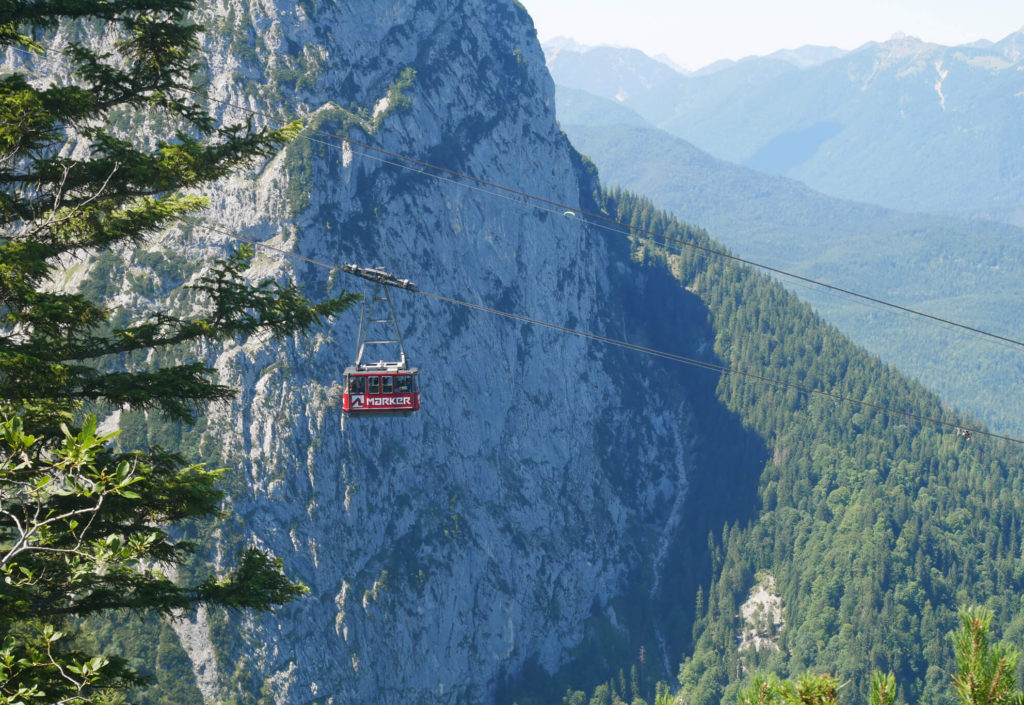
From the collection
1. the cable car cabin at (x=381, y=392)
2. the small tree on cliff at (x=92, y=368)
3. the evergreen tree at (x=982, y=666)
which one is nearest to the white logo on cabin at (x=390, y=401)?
the cable car cabin at (x=381, y=392)

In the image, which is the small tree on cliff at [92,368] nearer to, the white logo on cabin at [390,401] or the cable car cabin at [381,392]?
the cable car cabin at [381,392]

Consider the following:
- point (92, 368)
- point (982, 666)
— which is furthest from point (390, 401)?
point (982, 666)

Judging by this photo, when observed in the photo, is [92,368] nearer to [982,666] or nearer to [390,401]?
[982,666]

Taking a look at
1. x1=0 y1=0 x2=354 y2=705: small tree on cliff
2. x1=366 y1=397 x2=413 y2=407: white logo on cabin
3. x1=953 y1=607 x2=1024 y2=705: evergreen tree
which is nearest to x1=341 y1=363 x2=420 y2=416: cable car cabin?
x1=366 y1=397 x2=413 y2=407: white logo on cabin

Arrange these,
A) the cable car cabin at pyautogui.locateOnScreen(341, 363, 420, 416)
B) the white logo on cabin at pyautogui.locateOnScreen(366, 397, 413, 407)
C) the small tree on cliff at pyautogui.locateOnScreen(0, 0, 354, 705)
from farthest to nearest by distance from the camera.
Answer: the white logo on cabin at pyautogui.locateOnScreen(366, 397, 413, 407), the cable car cabin at pyautogui.locateOnScreen(341, 363, 420, 416), the small tree on cliff at pyautogui.locateOnScreen(0, 0, 354, 705)

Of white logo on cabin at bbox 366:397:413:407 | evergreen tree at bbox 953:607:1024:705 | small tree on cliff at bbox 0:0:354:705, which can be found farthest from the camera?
white logo on cabin at bbox 366:397:413:407

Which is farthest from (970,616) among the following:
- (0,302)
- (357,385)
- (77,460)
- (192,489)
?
(357,385)

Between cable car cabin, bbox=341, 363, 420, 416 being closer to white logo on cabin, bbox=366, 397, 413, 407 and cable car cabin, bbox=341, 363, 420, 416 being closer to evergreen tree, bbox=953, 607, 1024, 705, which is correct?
white logo on cabin, bbox=366, 397, 413, 407
